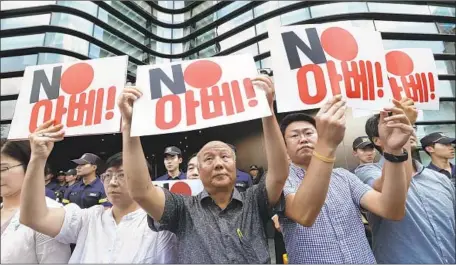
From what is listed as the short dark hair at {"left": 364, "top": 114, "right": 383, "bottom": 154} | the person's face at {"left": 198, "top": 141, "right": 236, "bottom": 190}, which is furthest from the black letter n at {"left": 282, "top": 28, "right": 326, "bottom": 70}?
the short dark hair at {"left": 364, "top": 114, "right": 383, "bottom": 154}

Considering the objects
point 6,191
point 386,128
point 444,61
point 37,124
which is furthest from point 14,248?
point 444,61

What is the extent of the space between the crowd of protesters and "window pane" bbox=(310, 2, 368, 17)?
13164 mm

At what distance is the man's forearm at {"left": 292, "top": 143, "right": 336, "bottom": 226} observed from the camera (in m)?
1.11

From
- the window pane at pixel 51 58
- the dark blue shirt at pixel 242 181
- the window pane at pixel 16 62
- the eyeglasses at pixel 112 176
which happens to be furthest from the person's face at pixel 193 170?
the window pane at pixel 16 62

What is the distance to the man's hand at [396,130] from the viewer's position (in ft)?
4.16

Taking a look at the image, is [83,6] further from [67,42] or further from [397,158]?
[397,158]

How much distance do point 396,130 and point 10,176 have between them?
5.86 feet

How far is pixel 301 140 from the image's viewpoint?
1468 mm

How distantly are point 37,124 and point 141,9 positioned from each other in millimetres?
19494

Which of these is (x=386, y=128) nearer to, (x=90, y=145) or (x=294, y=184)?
(x=294, y=184)

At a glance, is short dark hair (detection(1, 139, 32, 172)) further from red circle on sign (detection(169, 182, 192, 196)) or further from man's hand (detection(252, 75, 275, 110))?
red circle on sign (detection(169, 182, 192, 196))

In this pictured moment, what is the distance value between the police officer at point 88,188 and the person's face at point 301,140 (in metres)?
2.26

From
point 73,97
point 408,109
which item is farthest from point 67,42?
point 408,109

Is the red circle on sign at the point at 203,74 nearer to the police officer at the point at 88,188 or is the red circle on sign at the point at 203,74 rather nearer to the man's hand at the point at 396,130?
the man's hand at the point at 396,130
